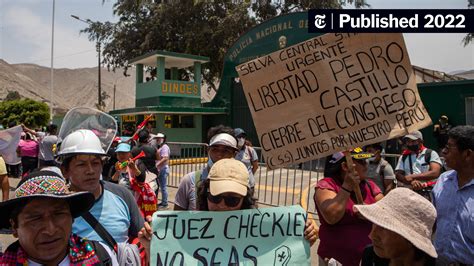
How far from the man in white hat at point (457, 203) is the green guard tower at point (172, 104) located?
17.4m

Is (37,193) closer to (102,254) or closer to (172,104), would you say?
(102,254)

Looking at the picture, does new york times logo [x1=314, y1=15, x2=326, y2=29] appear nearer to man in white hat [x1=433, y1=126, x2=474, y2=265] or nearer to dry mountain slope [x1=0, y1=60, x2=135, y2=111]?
man in white hat [x1=433, y1=126, x2=474, y2=265]

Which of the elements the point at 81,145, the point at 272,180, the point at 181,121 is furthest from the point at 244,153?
the point at 181,121

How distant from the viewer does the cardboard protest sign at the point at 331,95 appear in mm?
2879

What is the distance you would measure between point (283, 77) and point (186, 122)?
18731 mm

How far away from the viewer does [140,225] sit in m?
2.68

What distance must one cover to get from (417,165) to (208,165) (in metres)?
3.40

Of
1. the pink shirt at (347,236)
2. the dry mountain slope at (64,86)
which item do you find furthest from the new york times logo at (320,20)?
the dry mountain slope at (64,86)

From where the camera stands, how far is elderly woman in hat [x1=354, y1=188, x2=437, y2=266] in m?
2.00

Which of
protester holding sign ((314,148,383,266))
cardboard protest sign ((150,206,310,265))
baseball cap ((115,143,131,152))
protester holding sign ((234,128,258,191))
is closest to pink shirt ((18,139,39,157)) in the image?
baseball cap ((115,143,131,152))

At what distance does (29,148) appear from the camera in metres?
10.9

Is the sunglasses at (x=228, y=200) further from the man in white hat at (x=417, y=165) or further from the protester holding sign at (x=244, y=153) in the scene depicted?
the protester holding sign at (x=244, y=153)

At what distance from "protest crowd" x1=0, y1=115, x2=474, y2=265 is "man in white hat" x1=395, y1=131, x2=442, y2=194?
239cm

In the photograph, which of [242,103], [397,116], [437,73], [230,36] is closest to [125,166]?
[397,116]
